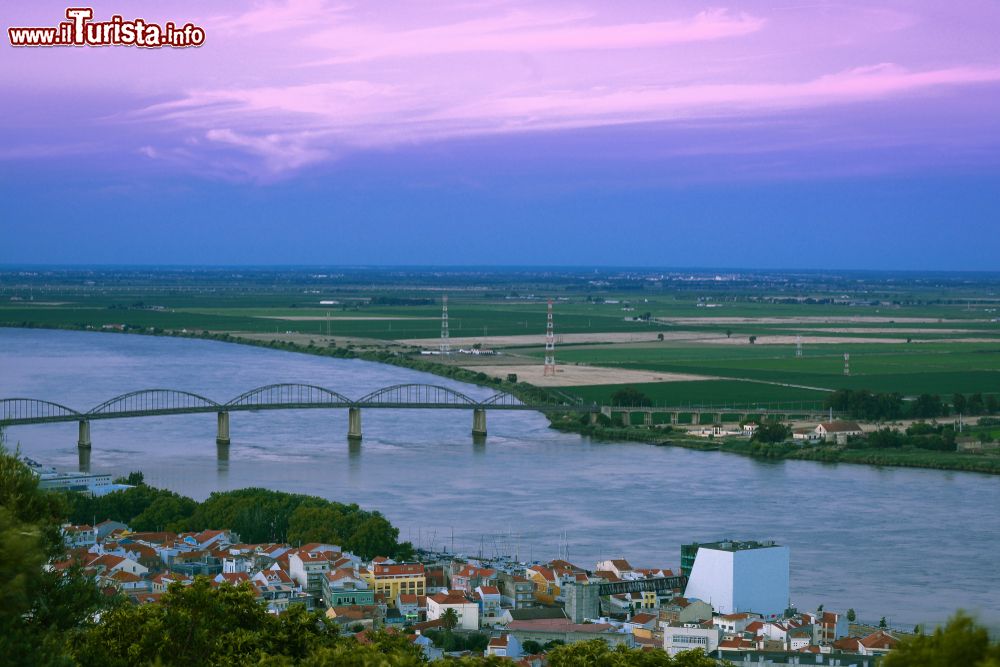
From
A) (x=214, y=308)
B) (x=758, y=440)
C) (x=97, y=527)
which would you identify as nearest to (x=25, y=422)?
(x=97, y=527)

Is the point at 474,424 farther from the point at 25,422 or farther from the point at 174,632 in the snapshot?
the point at 174,632

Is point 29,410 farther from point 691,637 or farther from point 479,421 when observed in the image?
point 691,637

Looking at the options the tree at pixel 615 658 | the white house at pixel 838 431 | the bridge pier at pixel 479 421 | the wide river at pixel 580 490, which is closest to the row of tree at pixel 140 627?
the tree at pixel 615 658

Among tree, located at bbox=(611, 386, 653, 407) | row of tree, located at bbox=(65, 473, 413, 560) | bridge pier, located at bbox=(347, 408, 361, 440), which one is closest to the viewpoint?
row of tree, located at bbox=(65, 473, 413, 560)

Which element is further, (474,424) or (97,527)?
(474,424)

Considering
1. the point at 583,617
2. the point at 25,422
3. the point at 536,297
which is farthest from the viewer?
the point at 536,297

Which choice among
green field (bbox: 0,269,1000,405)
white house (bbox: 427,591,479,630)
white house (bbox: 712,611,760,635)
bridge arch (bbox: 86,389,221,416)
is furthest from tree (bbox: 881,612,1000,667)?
green field (bbox: 0,269,1000,405)

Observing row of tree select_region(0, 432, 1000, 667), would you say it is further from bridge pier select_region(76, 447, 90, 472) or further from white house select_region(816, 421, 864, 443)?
white house select_region(816, 421, 864, 443)

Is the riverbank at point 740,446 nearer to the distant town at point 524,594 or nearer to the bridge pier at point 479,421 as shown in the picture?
the bridge pier at point 479,421
